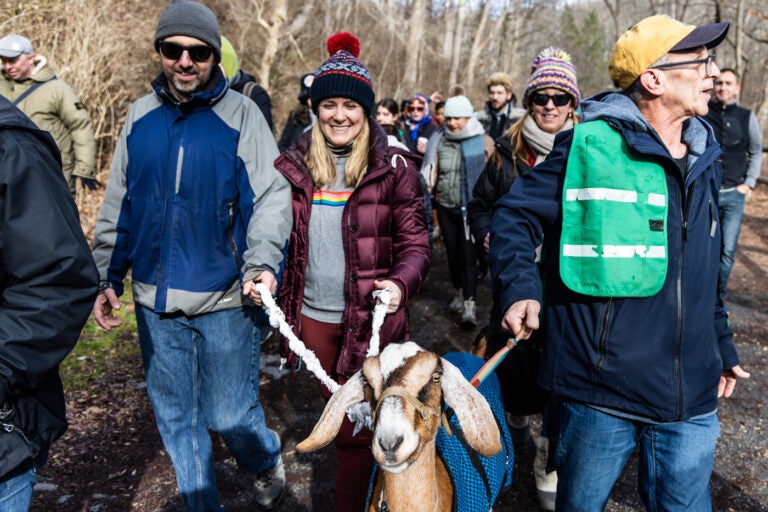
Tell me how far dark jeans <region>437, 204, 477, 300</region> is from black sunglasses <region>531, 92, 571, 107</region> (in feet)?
8.68

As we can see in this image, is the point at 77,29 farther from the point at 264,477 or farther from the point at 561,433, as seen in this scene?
the point at 561,433

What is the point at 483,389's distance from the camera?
2.88 meters

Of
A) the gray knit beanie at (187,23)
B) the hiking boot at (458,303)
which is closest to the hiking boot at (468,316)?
the hiking boot at (458,303)

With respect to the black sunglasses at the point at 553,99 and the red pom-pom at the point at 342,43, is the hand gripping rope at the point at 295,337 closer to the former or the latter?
the red pom-pom at the point at 342,43

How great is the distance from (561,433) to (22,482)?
1.94m

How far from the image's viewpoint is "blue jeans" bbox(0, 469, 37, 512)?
1867 mm

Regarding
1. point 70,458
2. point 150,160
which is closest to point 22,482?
point 150,160

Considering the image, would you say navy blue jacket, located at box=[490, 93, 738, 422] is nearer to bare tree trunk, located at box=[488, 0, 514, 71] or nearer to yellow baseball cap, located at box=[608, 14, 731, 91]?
yellow baseball cap, located at box=[608, 14, 731, 91]

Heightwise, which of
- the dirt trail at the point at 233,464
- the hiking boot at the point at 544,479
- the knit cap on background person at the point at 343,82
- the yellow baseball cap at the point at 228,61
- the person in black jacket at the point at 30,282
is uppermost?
the yellow baseball cap at the point at 228,61

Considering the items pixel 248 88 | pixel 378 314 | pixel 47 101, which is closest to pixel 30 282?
pixel 378 314

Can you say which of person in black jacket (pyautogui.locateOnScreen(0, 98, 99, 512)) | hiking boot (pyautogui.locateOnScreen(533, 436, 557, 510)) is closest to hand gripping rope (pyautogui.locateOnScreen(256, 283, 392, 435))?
person in black jacket (pyautogui.locateOnScreen(0, 98, 99, 512))

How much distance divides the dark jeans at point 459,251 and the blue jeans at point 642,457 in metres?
4.10

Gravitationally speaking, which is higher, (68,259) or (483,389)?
(68,259)

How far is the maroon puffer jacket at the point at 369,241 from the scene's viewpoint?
9.37ft
